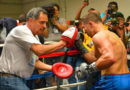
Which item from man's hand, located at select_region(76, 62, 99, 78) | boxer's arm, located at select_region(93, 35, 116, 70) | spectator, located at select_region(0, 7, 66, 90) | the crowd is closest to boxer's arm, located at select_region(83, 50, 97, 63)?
the crowd

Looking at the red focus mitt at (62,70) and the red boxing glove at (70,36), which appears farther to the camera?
the red boxing glove at (70,36)

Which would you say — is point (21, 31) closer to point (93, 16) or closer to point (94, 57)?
point (93, 16)

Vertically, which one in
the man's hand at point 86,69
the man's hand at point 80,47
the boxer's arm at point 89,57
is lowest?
the man's hand at point 86,69

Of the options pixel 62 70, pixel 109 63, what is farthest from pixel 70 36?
pixel 109 63

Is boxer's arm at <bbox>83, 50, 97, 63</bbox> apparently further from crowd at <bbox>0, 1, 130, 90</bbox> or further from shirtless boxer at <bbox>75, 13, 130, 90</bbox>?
shirtless boxer at <bbox>75, 13, 130, 90</bbox>

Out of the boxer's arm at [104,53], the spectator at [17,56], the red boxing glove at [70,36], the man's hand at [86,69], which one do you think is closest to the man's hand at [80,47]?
the red boxing glove at [70,36]

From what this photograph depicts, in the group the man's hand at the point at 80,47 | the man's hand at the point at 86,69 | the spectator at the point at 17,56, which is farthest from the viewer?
the man's hand at the point at 80,47

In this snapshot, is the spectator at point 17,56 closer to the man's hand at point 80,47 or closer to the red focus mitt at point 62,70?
the red focus mitt at point 62,70

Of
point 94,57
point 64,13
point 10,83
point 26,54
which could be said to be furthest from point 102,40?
point 64,13

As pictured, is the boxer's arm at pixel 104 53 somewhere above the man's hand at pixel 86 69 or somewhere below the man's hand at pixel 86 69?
above

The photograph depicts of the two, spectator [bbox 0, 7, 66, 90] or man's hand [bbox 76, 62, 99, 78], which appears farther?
man's hand [bbox 76, 62, 99, 78]

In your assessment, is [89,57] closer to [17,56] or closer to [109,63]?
[109,63]

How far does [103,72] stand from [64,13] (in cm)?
214

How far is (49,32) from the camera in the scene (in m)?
3.58
